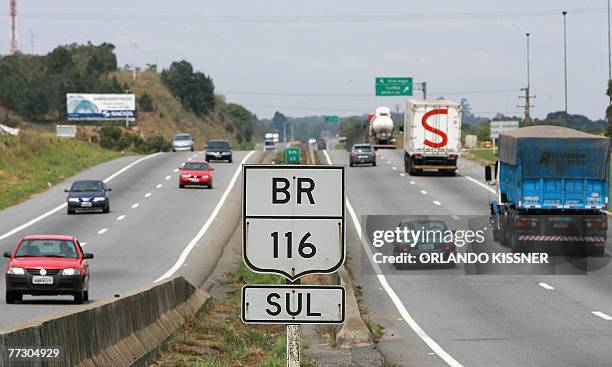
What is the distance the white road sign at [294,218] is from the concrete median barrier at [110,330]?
6.54ft

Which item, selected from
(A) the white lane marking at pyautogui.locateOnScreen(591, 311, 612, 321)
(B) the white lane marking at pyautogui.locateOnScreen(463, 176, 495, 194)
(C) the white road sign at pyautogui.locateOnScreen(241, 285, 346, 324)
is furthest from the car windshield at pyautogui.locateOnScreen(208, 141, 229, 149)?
(C) the white road sign at pyautogui.locateOnScreen(241, 285, 346, 324)

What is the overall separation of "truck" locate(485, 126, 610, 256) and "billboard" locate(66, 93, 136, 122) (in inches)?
4799

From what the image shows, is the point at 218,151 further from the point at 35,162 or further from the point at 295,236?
the point at 295,236

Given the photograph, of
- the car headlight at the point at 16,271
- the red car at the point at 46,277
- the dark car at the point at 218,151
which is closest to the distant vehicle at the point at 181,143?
the dark car at the point at 218,151

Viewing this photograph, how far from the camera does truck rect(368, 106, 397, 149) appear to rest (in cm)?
10075

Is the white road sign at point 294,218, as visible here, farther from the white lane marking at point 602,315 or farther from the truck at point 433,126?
the truck at point 433,126

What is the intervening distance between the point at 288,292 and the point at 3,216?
172 feet

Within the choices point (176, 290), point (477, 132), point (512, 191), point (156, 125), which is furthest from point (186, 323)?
point (156, 125)

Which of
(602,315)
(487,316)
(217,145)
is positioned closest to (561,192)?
(602,315)

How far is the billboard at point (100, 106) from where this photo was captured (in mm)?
158250

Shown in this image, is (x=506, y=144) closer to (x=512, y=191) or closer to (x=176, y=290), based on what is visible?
(x=512, y=191)

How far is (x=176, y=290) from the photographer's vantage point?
21.3m

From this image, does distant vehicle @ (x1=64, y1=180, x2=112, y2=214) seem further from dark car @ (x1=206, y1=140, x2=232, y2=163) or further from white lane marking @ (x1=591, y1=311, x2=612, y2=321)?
white lane marking @ (x1=591, y1=311, x2=612, y2=321)

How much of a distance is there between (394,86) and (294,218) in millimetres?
108309
